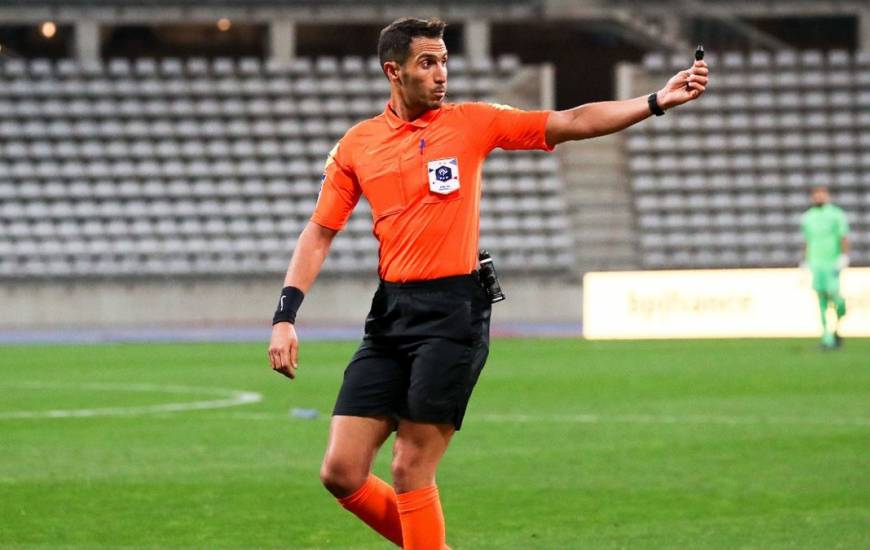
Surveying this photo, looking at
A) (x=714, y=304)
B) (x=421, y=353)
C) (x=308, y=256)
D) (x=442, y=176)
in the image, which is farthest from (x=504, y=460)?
(x=714, y=304)

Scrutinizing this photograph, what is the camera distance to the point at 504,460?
1077 cm

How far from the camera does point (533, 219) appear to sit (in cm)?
3269

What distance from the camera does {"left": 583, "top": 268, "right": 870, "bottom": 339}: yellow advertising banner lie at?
83.6 feet

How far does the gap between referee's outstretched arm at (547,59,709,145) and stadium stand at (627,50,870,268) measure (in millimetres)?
26577

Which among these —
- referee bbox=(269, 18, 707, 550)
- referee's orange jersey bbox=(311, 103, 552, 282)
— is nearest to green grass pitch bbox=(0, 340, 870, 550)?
referee bbox=(269, 18, 707, 550)

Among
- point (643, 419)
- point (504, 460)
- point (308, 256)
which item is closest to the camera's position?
point (308, 256)

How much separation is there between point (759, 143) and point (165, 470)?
25093 millimetres

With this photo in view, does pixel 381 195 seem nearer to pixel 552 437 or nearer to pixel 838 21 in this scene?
pixel 552 437

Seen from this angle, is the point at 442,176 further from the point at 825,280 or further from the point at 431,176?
the point at 825,280

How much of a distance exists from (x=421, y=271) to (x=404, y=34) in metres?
0.82

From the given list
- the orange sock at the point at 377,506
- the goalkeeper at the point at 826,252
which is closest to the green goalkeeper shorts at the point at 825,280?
the goalkeeper at the point at 826,252

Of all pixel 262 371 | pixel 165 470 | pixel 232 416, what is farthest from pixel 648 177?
Result: pixel 165 470

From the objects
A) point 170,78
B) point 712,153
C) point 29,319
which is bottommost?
point 29,319

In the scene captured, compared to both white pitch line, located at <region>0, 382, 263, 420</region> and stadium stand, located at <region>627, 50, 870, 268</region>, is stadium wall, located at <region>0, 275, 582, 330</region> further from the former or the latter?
white pitch line, located at <region>0, 382, 263, 420</region>
